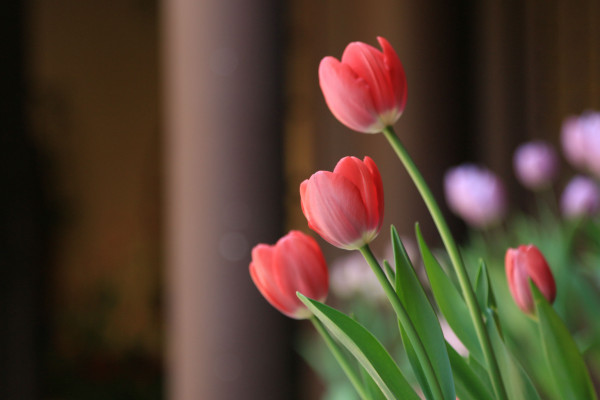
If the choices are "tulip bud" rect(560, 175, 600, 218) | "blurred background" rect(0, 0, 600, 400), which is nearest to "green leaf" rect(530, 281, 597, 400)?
"tulip bud" rect(560, 175, 600, 218)

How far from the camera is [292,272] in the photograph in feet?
0.81

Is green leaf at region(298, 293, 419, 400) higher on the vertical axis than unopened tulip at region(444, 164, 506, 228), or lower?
higher

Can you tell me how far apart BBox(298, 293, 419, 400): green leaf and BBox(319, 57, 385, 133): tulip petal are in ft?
0.23

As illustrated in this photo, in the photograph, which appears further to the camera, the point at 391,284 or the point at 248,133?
the point at 248,133

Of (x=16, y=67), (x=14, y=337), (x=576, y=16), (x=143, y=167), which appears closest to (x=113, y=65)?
(x=143, y=167)

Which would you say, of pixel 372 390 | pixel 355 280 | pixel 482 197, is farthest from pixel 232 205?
pixel 372 390

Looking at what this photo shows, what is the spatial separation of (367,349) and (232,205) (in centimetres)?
102

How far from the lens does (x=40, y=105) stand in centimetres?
499

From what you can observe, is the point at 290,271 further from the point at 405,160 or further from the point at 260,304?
the point at 260,304

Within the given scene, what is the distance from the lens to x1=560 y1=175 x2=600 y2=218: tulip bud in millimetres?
660

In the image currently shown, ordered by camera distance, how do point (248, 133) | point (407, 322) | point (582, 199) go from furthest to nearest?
1. point (248, 133)
2. point (582, 199)
3. point (407, 322)

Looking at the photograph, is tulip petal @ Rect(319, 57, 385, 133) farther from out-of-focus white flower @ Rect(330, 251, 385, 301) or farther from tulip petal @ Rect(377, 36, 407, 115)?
out-of-focus white flower @ Rect(330, 251, 385, 301)

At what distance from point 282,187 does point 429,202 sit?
3.39 feet

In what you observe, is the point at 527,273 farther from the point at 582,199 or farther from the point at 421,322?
the point at 582,199
